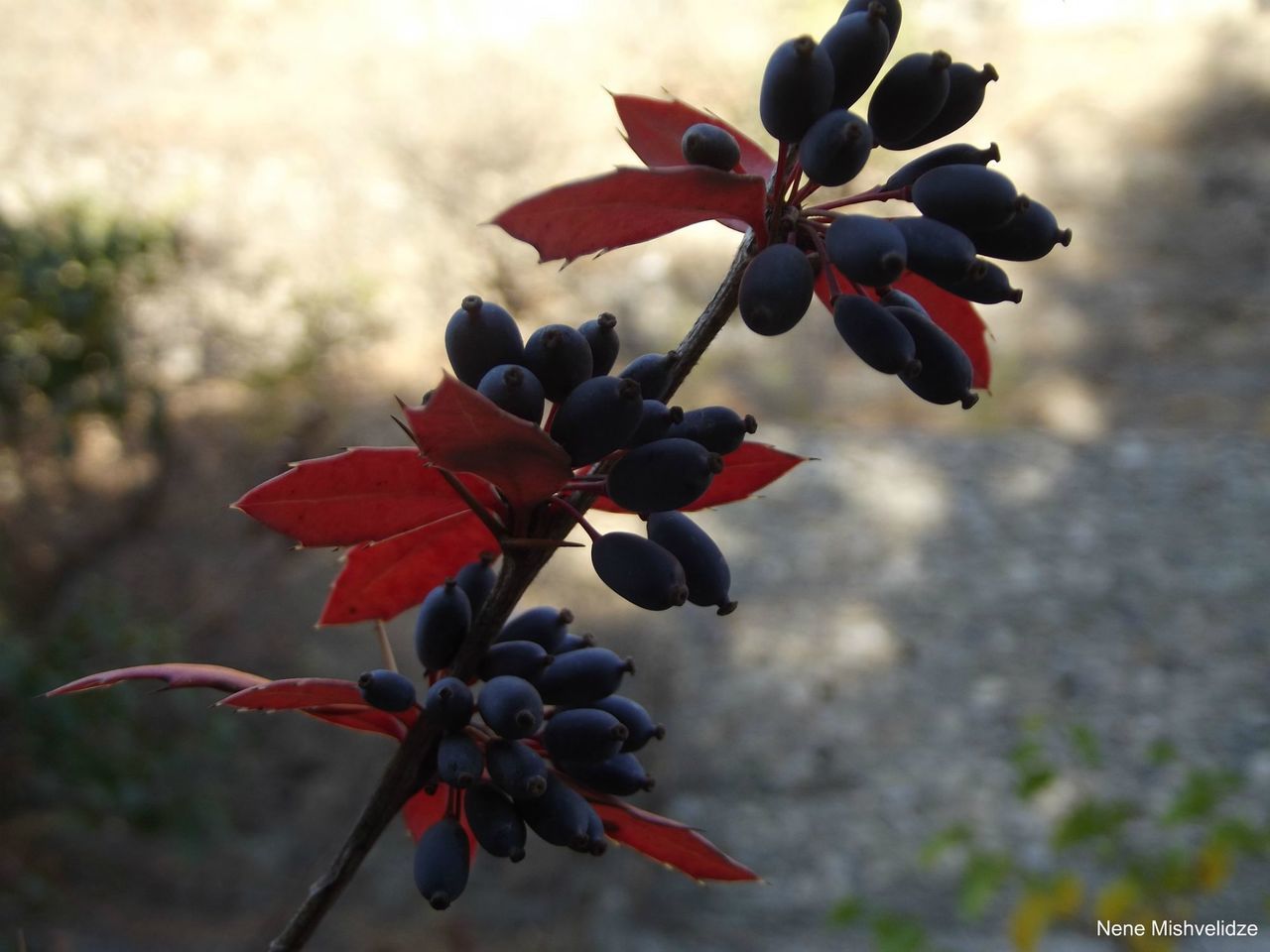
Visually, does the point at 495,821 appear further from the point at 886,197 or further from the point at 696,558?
the point at 886,197

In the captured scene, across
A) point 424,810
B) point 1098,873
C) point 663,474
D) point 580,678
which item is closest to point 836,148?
point 663,474

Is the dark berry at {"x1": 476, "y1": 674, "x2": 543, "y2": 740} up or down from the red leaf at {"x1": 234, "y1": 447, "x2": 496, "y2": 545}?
down

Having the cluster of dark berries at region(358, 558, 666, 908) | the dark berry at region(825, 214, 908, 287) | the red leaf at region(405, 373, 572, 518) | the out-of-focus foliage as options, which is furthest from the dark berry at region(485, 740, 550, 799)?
the out-of-focus foliage

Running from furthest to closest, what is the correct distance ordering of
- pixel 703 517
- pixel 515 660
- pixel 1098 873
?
pixel 703 517 → pixel 1098 873 → pixel 515 660

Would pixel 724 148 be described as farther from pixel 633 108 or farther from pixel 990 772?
pixel 990 772

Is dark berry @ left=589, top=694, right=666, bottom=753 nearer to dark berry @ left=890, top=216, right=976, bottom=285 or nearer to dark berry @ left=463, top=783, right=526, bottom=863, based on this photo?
dark berry @ left=463, top=783, right=526, bottom=863

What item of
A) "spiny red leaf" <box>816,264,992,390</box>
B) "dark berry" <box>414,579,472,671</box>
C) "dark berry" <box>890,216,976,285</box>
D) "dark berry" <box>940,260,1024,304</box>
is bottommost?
"dark berry" <box>414,579,472,671</box>
